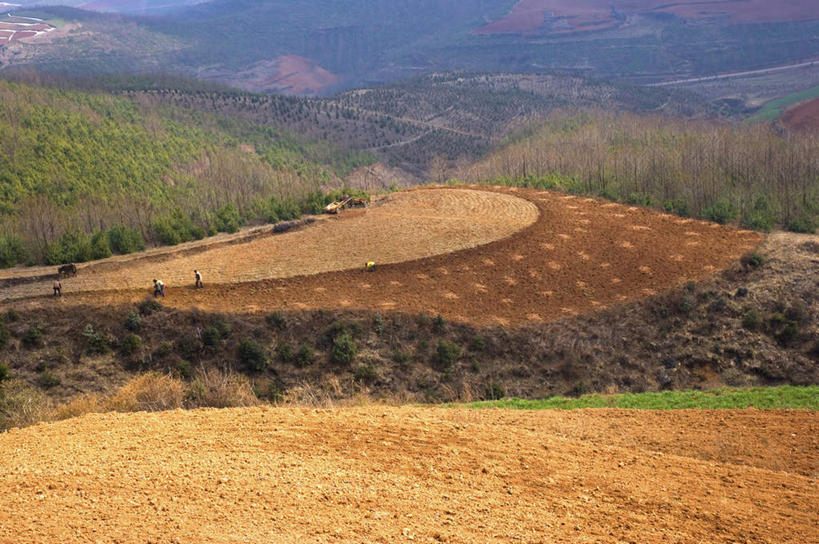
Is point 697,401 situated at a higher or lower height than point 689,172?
lower

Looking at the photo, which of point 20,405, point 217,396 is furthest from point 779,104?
point 20,405

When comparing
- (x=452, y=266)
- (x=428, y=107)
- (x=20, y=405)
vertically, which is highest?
(x=428, y=107)

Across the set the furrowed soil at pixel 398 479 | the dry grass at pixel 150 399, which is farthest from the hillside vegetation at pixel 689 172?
the dry grass at pixel 150 399

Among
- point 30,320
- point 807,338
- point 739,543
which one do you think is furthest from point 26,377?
point 807,338

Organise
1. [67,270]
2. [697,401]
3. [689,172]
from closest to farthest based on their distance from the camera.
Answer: [697,401] < [67,270] < [689,172]

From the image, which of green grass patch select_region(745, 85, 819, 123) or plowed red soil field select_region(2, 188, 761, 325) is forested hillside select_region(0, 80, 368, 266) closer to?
plowed red soil field select_region(2, 188, 761, 325)

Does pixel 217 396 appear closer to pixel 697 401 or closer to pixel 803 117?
pixel 697 401
